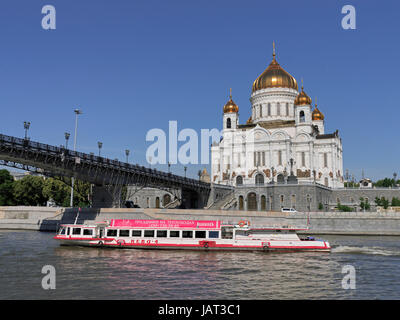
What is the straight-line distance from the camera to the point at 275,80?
95750 millimetres

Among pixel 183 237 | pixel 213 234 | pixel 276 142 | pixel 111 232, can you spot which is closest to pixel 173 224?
pixel 183 237

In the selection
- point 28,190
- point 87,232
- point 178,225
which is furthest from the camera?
point 28,190

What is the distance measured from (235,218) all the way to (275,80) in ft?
158

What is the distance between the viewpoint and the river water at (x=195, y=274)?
757 inches

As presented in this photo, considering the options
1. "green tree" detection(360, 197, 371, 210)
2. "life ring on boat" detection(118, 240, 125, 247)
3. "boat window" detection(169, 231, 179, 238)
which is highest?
"green tree" detection(360, 197, 371, 210)

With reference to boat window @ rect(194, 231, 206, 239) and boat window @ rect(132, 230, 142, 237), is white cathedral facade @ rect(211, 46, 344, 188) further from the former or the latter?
boat window @ rect(132, 230, 142, 237)

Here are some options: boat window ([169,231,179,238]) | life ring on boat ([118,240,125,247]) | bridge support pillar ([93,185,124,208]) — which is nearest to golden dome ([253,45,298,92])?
bridge support pillar ([93,185,124,208])

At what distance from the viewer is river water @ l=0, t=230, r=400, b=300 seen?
63.1 feet

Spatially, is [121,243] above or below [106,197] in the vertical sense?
below

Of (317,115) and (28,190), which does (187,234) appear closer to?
(28,190)

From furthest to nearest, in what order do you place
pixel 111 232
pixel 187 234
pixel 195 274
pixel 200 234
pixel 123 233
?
pixel 111 232, pixel 123 233, pixel 187 234, pixel 200 234, pixel 195 274
